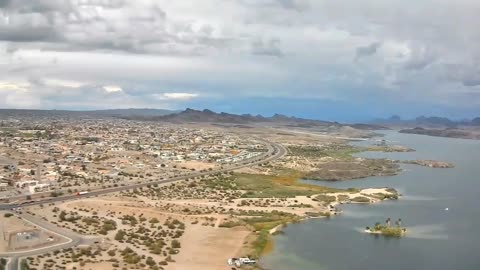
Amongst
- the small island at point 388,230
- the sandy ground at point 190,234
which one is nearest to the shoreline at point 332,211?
the sandy ground at point 190,234

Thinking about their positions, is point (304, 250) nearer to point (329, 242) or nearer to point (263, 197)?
point (329, 242)

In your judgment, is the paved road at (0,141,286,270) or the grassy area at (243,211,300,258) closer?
the paved road at (0,141,286,270)

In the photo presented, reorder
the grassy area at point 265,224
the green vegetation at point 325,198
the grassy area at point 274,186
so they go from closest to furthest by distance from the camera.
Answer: the grassy area at point 265,224 < the green vegetation at point 325,198 < the grassy area at point 274,186

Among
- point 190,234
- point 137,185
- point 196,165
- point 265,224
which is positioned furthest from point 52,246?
point 196,165

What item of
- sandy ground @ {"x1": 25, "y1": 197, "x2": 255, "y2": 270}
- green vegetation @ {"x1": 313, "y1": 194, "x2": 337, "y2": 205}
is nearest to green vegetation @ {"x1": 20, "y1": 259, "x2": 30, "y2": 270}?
sandy ground @ {"x1": 25, "y1": 197, "x2": 255, "y2": 270}

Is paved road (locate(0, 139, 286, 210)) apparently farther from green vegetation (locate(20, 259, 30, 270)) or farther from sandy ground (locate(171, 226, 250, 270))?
green vegetation (locate(20, 259, 30, 270))

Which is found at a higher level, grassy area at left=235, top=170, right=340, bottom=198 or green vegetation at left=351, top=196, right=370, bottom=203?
grassy area at left=235, top=170, right=340, bottom=198

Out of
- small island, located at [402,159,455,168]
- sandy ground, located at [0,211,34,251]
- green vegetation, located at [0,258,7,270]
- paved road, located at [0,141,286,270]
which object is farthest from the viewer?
small island, located at [402,159,455,168]

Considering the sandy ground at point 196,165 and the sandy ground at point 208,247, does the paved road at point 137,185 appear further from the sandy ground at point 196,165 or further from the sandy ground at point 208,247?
the sandy ground at point 208,247

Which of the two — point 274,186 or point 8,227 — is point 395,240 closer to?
point 274,186

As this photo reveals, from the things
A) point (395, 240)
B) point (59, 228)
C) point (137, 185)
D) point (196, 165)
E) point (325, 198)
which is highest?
point (196, 165)
